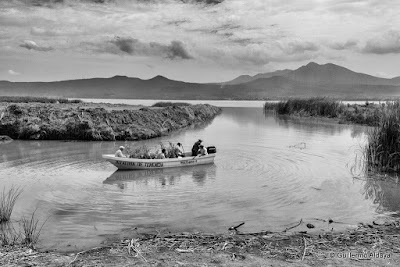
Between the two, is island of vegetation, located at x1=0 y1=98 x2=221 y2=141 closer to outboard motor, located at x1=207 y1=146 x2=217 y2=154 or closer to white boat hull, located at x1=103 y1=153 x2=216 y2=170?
outboard motor, located at x1=207 y1=146 x2=217 y2=154

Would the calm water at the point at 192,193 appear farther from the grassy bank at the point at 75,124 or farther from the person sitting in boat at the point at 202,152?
the grassy bank at the point at 75,124

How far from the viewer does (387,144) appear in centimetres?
1853

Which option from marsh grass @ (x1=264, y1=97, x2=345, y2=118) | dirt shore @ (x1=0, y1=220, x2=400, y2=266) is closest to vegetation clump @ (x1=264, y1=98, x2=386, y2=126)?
marsh grass @ (x1=264, y1=97, x2=345, y2=118)

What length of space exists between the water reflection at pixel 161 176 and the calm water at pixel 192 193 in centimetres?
4

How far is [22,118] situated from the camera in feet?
108

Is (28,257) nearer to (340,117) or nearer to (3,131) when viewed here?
(3,131)

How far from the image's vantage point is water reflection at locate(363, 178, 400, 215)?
1293 centimetres

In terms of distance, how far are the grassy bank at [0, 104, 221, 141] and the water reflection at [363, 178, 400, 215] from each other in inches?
780

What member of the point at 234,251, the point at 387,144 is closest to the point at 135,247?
the point at 234,251

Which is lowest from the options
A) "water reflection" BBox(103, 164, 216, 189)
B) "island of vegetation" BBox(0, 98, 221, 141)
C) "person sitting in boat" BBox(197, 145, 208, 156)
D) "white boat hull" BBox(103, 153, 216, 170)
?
"water reflection" BBox(103, 164, 216, 189)

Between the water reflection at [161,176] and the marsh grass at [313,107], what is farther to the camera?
the marsh grass at [313,107]

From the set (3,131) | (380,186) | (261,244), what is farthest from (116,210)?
(3,131)

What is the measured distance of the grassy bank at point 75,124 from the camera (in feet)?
102

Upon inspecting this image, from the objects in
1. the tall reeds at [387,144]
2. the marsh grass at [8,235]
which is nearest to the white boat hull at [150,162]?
the marsh grass at [8,235]
